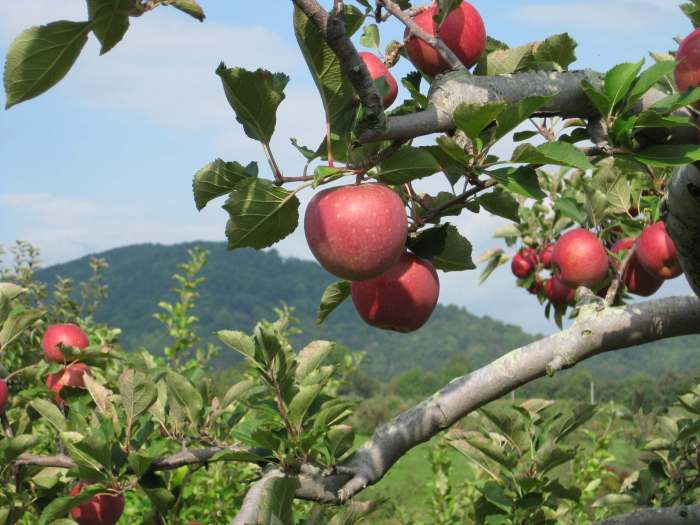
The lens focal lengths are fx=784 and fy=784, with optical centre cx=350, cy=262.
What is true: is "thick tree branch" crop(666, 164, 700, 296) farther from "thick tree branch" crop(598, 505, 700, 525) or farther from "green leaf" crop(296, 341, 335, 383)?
"green leaf" crop(296, 341, 335, 383)

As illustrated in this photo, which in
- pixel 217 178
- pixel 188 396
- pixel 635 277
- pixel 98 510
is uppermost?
pixel 217 178

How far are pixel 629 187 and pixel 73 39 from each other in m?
2.30

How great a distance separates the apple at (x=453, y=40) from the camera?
1.46m

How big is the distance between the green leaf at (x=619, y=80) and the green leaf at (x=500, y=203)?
0.23m

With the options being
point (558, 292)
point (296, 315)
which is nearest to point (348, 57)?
point (558, 292)

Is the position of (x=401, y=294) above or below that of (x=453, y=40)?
below

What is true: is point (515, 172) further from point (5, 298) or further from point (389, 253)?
point (5, 298)

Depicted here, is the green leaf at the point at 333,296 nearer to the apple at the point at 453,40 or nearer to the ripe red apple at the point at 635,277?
the apple at the point at 453,40

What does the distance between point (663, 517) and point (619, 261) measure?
38.0 inches

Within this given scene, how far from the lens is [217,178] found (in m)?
1.24

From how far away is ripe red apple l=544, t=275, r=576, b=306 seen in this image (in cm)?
348

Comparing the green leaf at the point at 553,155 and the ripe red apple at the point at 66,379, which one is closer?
the green leaf at the point at 553,155

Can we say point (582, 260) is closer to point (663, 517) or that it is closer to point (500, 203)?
point (663, 517)

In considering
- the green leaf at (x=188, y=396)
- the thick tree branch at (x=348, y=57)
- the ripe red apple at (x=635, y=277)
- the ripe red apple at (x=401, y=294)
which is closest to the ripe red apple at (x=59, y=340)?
the green leaf at (x=188, y=396)
